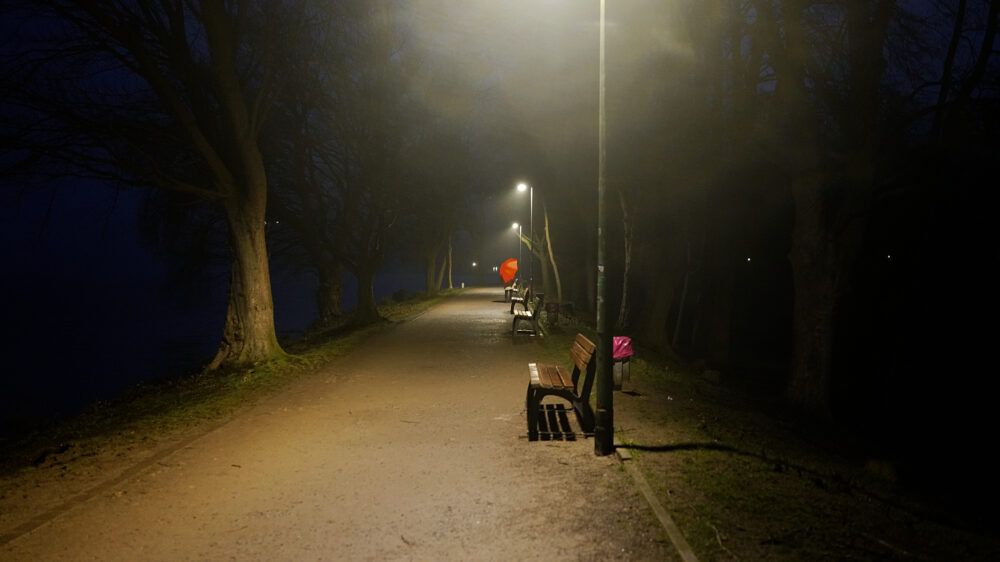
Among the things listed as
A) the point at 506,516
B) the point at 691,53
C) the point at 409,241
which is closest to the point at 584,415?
the point at 506,516

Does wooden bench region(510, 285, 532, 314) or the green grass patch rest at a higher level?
wooden bench region(510, 285, 532, 314)

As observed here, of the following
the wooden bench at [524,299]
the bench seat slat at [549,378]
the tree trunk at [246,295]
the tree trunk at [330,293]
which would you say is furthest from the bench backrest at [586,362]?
the tree trunk at [330,293]

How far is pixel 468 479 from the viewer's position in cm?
511

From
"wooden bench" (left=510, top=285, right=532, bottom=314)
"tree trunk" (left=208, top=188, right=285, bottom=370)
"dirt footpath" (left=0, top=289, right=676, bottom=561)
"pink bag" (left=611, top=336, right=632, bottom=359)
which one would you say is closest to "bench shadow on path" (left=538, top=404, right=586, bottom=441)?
"dirt footpath" (left=0, top=289, right=676, bottom=561)

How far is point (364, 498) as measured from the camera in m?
4.68

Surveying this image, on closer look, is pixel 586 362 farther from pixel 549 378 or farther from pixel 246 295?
pixel 246 295

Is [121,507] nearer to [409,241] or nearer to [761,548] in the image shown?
[761,548]

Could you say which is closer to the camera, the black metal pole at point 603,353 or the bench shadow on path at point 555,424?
the black metal pole at point 603,353

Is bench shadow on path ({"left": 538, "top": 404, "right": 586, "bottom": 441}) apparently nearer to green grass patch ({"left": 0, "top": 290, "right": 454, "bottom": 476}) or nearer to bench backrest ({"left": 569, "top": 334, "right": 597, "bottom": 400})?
bench backrest ({"left": 569, "top": 334, "right": 597, "bottom": 400})

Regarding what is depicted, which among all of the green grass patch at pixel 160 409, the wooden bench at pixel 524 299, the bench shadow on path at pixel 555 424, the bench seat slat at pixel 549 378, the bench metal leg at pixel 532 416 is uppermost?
the wooden bench at pixel 524 299

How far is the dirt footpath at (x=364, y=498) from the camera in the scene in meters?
3.85

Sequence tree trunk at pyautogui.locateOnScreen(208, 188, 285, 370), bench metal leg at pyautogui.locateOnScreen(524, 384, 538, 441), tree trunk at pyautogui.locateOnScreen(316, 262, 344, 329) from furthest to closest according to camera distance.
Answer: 1. tree trunk at pyautogui.locateOnScreen(316, 262, 344, 329)
2. tree trunk at pyautogui.locateOnScreen(208, 188, 285, 370)
3. bench metal leg at pyautogui.locateOnScreen(524, 384, 538, 441)

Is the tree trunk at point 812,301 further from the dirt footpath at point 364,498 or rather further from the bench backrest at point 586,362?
the dirt footpath at point 364,498

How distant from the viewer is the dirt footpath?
12.6 ft
